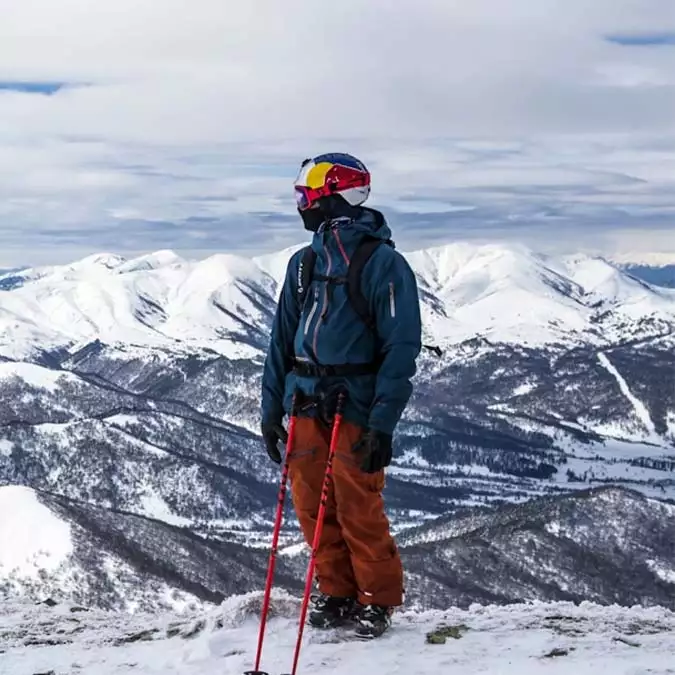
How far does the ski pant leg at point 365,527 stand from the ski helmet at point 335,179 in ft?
9.51

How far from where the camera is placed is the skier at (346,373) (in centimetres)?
1086

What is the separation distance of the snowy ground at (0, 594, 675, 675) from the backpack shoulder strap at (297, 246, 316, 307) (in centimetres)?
442

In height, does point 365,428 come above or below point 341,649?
above

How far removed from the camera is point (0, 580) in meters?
187

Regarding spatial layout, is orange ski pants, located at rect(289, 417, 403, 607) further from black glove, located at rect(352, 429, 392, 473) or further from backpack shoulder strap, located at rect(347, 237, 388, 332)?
backpack shoulder strap, located at rect(347, 237, 388, 332)

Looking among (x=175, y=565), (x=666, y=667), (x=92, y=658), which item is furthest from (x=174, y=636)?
(x=175, y=565)

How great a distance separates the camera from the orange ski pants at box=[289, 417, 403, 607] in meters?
11.3

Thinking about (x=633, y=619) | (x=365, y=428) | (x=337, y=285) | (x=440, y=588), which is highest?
(x=337, y=285)

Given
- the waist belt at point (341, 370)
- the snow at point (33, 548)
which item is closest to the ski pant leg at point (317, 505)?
the waist belt at point (341, 370)

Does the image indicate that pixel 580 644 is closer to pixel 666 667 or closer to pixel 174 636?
pixel 666 667

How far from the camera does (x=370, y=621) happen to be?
1176 centimetres

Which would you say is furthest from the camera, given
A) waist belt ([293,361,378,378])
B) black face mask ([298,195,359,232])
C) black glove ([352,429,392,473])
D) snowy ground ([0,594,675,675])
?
black face mask ([298,195,359,232])

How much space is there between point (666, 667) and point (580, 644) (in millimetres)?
1342

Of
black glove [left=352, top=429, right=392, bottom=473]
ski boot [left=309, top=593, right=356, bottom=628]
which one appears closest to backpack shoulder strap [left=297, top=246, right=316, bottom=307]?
black glove [left=352, top=429, right=392, bottom=473]
